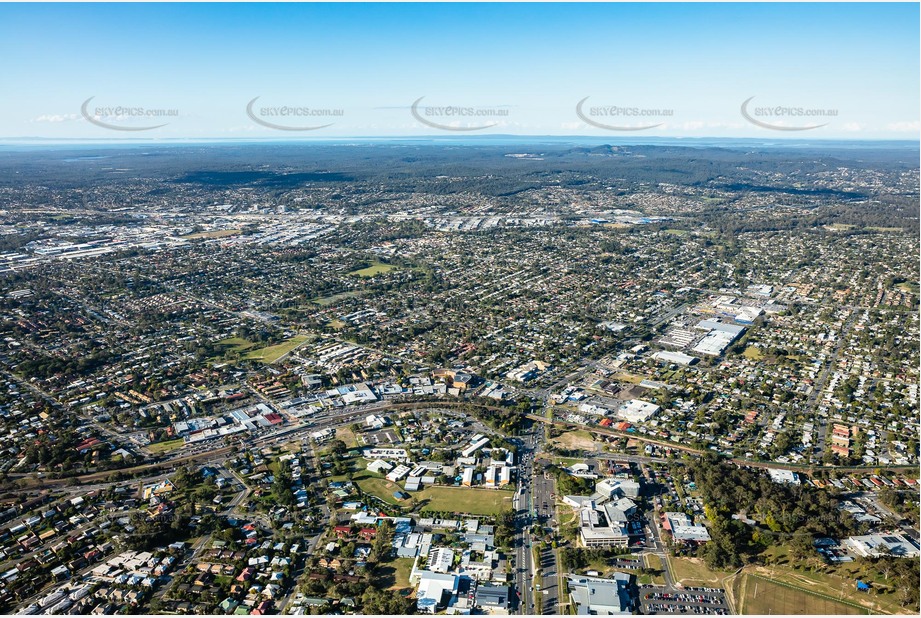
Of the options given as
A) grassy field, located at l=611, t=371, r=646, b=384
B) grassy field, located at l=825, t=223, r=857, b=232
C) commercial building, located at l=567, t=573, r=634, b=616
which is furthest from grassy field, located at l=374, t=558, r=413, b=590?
grassy field, located at l=825, t=223, r=857, b=232

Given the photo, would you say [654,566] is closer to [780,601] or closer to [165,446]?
[780,601]

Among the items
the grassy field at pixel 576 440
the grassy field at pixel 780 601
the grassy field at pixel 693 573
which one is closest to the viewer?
the grassy field at pixel 780 601

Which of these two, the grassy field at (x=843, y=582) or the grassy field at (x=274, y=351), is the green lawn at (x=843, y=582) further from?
the grassy field at (x=274, y=351)

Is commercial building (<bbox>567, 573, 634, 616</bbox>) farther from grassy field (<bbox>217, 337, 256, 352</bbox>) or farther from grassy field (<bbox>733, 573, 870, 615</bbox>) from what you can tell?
grassy field (<bbox>217, 337, 256, 352</bbox>)

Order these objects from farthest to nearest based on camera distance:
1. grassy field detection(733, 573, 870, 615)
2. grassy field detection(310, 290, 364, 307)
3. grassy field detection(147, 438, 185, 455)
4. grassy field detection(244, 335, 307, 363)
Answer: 1. grassy field detection(310, 290, 364, 307)
2. grassy field detection(244, 335, 307, 363)
3. grassy field detection(147, 438, 185, 455)
4. grassy field detection(733, 573, 870, 615)

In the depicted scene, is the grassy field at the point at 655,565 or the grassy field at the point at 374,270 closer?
the grassy field at the point at 655,565

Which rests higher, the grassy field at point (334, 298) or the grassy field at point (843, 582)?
the grassy field at point (334, 298)

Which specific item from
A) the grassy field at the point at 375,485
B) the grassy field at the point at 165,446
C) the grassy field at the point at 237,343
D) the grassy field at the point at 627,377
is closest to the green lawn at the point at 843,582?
the grassy field at the point at 375,485
